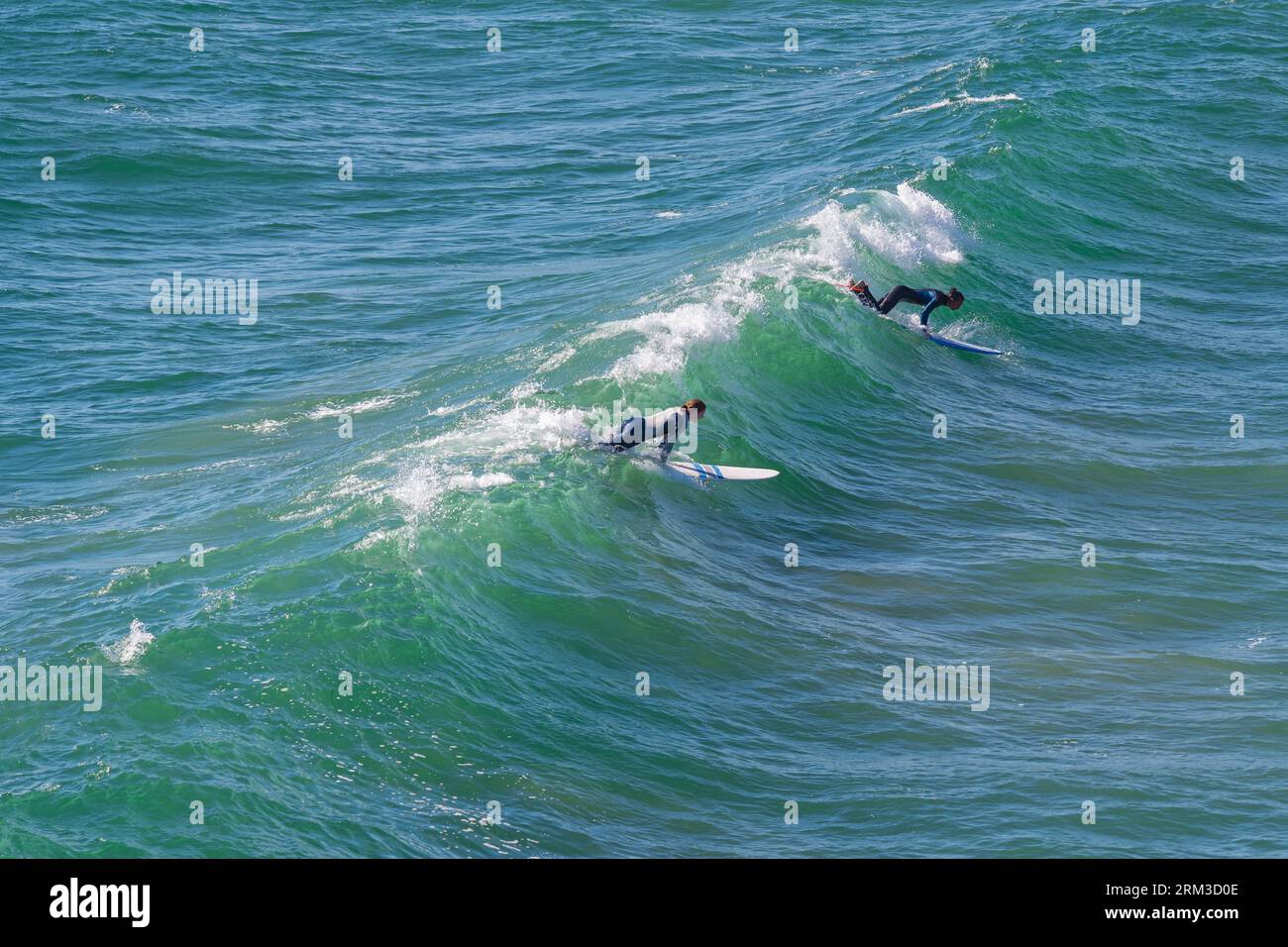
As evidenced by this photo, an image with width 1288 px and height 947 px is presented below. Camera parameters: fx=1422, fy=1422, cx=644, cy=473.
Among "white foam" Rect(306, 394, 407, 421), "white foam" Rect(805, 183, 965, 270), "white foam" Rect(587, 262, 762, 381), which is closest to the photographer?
"white foam" Rect(587, 262, 762, 381)

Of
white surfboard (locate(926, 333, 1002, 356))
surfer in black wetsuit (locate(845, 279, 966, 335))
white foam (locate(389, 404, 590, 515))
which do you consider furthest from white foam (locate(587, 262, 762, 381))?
white surfboard (locate(926, 333, 1002, 356))

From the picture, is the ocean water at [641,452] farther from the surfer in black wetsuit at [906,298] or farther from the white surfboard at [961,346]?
the surfer in black wetsuit at [906,298]

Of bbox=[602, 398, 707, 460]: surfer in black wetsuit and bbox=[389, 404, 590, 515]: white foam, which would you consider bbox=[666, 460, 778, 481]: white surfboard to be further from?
bbox=[389, 404, 590, 515]: white foam

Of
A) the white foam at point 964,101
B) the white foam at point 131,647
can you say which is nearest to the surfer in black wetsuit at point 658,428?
the white foam at point 131,647

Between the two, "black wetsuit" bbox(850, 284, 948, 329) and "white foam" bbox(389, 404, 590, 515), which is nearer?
"white foam" bbox(389, 404, 590, 515)

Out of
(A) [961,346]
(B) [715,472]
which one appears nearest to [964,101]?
(A) [961,346]

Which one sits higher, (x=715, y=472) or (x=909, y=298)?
(x=909, y=298)

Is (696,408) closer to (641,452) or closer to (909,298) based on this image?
(641,452)
